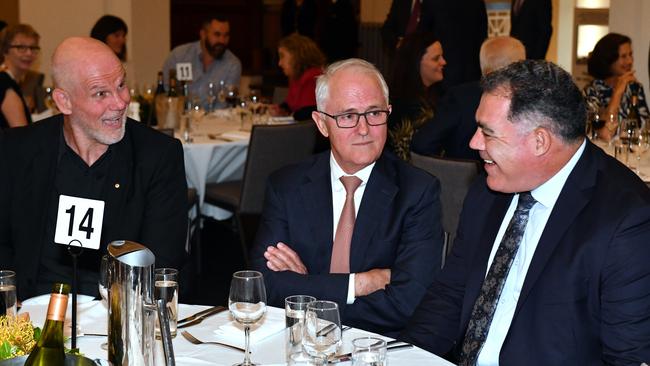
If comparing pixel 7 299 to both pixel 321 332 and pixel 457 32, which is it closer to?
pixel 321 332

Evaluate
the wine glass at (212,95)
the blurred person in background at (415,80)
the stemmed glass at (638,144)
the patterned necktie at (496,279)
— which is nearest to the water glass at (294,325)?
the patterned necktie at (496,279)

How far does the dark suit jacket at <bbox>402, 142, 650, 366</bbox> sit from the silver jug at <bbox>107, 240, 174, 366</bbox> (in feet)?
3.22

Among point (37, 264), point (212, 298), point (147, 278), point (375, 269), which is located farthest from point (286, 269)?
point (212, 298)

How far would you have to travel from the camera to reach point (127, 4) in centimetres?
960

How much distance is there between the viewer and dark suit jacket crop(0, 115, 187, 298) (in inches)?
133

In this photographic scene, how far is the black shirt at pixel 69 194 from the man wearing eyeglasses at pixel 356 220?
60 cm

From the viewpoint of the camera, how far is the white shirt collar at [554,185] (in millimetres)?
2479

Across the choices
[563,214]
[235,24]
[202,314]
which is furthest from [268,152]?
[235,24]

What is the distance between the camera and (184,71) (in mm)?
7441

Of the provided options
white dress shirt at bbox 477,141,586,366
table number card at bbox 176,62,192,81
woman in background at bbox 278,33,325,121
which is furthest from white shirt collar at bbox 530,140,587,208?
table number card at bbox 176,62,192,81

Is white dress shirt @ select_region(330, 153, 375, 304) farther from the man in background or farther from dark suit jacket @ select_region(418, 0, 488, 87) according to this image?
dark suit jacket @ select_region(418, 0, 488, 87)

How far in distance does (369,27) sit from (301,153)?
27.6 ft

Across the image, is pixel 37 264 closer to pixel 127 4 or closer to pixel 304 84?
pixel 304 84

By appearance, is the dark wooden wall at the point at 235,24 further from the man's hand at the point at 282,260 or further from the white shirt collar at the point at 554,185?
the white shirt collar at the point at 554,185
